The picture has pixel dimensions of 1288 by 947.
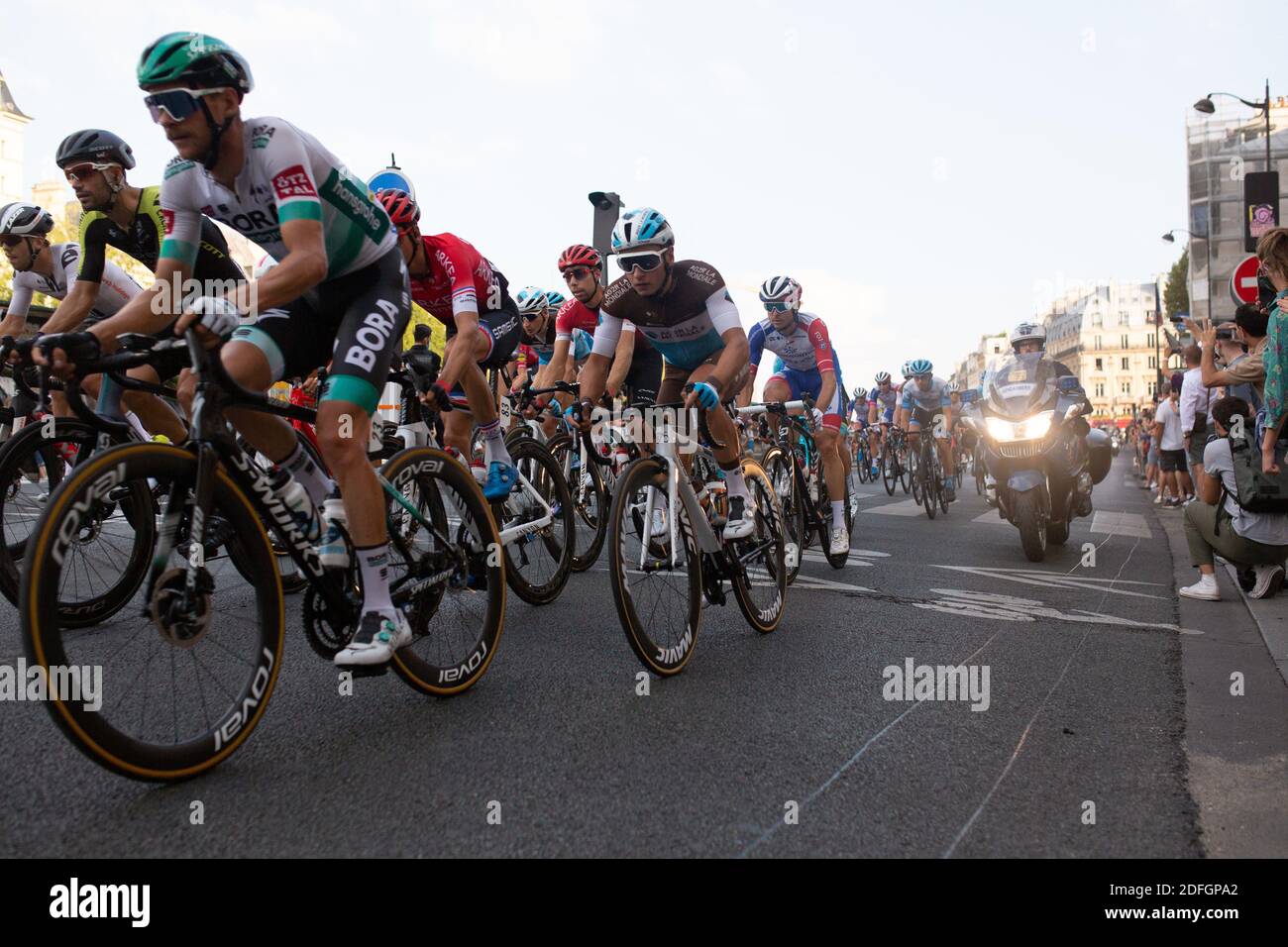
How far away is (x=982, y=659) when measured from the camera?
4.66 metres

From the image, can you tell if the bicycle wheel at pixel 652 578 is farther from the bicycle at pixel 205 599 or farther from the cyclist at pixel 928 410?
the cyclist at pixel 928 410

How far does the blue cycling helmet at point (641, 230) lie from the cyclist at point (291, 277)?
1.55 meters

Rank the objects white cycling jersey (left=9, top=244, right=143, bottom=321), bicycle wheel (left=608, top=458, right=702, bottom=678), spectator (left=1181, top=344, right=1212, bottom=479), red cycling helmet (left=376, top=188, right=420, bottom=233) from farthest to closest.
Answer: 1. spectator (left=1181, top=344, right=1212, bottom=479)
2. white cycling jersey (left=9, top=244, right=143, bottom=321)
3. red cycling helmet (left=376, top=188, right=420, bottom=233)
4. bicycle wheel (left=608, top=458, right=702, bottom=678)

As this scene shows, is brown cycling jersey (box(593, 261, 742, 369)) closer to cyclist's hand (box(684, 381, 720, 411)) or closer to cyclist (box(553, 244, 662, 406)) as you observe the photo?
cyclist (box(553, 244, 662, 406))

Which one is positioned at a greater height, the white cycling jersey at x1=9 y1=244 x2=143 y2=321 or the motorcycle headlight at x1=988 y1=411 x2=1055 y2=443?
the white cycling jersey at x1=9 y1=244 x2=143 y2=321

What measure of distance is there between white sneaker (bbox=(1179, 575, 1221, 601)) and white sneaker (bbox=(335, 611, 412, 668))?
506cm

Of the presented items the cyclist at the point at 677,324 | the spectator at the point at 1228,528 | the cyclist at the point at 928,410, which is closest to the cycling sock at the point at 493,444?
the cyclist at the point at 677,324

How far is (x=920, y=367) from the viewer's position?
14859 mm

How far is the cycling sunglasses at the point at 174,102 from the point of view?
3154 millimetres

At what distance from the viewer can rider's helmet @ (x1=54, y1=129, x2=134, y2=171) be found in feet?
17.1

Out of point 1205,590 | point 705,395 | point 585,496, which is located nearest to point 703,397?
point 705,395

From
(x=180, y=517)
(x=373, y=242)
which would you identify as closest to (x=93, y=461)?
(x=180, y=517)

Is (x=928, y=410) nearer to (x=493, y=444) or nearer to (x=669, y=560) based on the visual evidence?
(x=493, y=444)

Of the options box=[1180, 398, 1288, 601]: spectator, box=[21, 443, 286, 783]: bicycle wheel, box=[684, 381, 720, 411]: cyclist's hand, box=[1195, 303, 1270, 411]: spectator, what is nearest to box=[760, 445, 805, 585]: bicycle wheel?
box=[684, 381, 720, 411]: cyclist's hand
